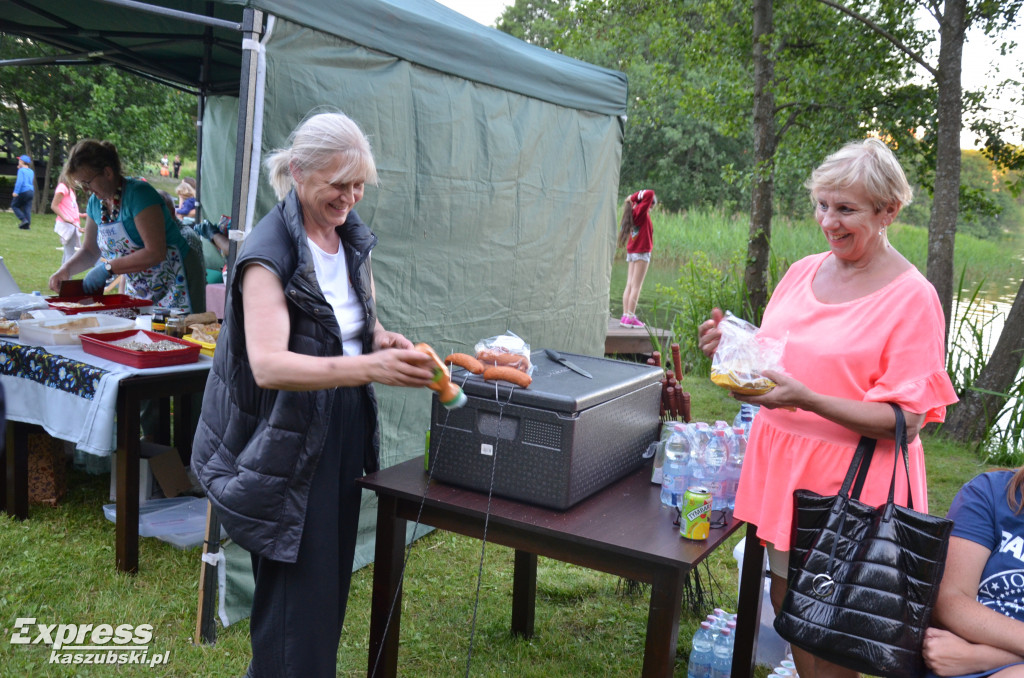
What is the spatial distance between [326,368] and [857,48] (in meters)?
7.54

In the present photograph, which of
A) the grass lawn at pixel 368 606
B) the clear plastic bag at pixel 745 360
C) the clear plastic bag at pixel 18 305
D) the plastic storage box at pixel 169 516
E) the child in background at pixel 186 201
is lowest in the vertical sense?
the grass lawn at pixel 368 606

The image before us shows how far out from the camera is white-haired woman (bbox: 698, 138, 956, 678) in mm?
1767

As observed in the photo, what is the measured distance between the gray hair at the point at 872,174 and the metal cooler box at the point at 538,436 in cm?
77

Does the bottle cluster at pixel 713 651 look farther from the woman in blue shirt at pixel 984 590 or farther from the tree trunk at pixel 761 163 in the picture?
the tree trunk at pixel 761 163

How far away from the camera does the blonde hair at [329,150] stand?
187 centimetres

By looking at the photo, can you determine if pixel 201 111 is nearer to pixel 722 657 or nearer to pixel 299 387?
pixel 299 387

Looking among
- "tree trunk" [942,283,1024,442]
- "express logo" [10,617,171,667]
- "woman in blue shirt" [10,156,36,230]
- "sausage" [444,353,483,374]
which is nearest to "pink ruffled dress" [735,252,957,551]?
"sausage" [444,353,483,374]

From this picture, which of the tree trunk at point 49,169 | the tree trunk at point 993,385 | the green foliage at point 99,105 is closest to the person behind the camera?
the tree trunk at point 993,385

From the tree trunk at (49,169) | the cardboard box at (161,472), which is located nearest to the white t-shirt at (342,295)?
the cardboard box at (161,472)

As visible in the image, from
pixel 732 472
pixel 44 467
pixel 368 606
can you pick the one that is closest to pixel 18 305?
pixel 44 467

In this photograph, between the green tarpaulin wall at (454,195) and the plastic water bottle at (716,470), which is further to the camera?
the green tarpaulin wall at (454,195)

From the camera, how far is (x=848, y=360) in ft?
5.99

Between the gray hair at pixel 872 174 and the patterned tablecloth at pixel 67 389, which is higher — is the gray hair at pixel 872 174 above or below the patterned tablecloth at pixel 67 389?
above

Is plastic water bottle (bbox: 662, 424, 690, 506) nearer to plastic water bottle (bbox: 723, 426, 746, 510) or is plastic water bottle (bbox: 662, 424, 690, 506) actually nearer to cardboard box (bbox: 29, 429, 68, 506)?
plastic water bottle (bbox: 723, 426, 746, 510)
